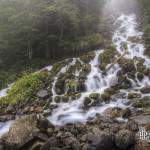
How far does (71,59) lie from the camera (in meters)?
35.9

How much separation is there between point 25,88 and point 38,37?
8.22m

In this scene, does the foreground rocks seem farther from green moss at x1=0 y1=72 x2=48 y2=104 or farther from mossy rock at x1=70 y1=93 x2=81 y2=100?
green moss at x1=0 y1=72 x2=48 y2=104

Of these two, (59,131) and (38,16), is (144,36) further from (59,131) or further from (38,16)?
(59,131)

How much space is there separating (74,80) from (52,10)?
406 inches

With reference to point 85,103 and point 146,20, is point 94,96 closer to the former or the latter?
point 85,103

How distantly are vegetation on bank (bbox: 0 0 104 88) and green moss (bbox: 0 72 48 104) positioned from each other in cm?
296

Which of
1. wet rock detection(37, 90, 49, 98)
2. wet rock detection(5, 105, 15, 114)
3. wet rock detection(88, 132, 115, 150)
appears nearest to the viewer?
wet rock detection(88, 132, 115, 150)

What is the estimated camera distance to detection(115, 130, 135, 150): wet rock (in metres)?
18.6

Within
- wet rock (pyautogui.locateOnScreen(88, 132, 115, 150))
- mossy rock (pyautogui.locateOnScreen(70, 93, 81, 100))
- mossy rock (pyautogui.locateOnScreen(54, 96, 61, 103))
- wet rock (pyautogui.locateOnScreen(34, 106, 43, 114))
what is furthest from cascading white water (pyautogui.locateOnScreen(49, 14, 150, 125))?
wet rock (pyautogui.locateOnScreen(88, 132, 115, 150))

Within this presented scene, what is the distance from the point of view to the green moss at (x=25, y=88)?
30.6 metres

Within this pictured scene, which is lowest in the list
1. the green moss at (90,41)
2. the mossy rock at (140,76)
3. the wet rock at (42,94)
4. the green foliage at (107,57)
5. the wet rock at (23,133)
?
the wet rock at (23,133)

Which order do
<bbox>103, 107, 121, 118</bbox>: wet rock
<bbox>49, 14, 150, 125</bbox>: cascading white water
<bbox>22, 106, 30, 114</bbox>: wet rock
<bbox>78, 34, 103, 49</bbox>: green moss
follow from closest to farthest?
<bbox>103, 107, 121, 118</bbox>: wet rock < <bbox>49, 14, 150, 125</bbox>: cascading white water < <bbox>22, 106, 30, 114</bbox>: wet rock < <bbox>78, 34, 103, 49</bbox>: green moss

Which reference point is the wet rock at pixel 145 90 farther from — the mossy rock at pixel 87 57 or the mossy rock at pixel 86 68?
the mossy rock at pixel 87 57

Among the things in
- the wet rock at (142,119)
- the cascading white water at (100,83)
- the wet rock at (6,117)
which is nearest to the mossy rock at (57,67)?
the cascading white water at (100,83)
